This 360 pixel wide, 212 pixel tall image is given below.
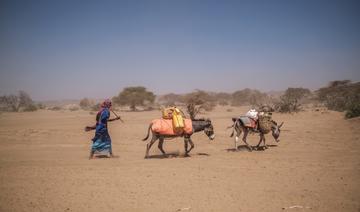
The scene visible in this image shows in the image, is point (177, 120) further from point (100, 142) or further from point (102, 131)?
point (100, 142)

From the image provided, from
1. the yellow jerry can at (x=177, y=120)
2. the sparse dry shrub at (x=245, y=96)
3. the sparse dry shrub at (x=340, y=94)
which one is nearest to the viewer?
the yellow jerry can at (x=177, y=120)

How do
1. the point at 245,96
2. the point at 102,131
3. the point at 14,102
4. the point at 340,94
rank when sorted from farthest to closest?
the point at 245,96
the point at 14,102
the point at 340,94
the point at 102,131

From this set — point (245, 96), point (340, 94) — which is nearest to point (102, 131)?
point (340, 94)

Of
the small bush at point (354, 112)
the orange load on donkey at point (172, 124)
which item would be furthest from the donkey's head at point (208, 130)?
the small bush at point (354, 112)

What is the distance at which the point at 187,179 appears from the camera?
888 centimetres

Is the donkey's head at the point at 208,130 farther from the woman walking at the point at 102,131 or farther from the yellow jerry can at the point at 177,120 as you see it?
the woman walking at the point at 102,131

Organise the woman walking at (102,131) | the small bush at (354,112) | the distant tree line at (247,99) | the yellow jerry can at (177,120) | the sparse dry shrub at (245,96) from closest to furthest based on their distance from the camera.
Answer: the yellow jerry can at (177,120)
the woman walking at (102,131)
the small bush at (354,112)
the distant tree line at (247,99)
the sparse dry shrub at (245,96)

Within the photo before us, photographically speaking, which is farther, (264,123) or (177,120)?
(264,123)

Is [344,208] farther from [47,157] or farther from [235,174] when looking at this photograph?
[47,157]

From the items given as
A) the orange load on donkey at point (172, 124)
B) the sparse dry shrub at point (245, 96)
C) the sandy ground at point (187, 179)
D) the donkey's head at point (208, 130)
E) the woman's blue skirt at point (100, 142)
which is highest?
the sparse dry shrub at point (245, 96)

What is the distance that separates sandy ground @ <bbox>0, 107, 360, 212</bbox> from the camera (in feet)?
23.0

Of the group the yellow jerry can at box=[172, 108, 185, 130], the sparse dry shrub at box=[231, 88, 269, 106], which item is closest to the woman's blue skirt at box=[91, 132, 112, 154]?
the yellow jerry can at box=[172, 108, 185, 130]

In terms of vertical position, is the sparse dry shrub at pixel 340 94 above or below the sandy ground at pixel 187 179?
above

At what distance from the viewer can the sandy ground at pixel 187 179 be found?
700cm
